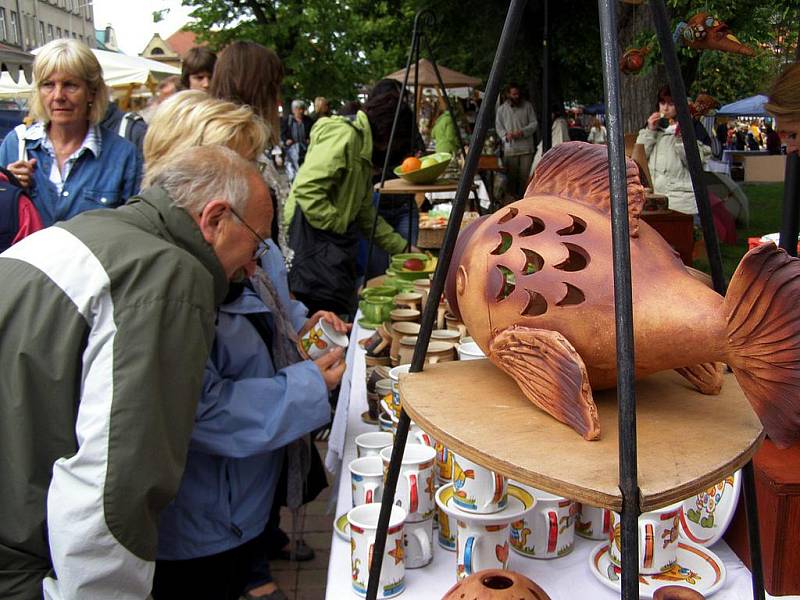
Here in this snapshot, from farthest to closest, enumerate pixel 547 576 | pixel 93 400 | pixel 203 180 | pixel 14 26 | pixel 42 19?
pixel 42 19
pixel 14 26
pixel 203 180
pixel 547 576
pixel 93 400

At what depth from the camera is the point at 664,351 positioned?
2.97 feet

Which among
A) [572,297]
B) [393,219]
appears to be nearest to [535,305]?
[572,297]

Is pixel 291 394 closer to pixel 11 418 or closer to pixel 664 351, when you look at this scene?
pixel 11 418

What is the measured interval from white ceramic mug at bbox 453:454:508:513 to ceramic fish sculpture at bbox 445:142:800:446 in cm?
31

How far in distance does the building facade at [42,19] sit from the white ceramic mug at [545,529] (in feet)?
89.1

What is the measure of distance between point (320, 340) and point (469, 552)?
3.54 feet

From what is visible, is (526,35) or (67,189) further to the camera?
(526,35)

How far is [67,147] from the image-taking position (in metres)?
2.83

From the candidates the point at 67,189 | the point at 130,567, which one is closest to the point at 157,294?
the point at 130,567

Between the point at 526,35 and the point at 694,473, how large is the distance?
10.6 meters

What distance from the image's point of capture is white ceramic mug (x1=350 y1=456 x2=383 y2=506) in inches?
60.8

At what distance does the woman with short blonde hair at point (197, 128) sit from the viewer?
209 centimetres

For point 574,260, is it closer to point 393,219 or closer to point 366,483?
point 366,483

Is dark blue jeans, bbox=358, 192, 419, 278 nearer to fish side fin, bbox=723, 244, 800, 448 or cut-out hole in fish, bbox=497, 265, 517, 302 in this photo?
cut-out hole in fish, bbox=497, 265, 517, 302
